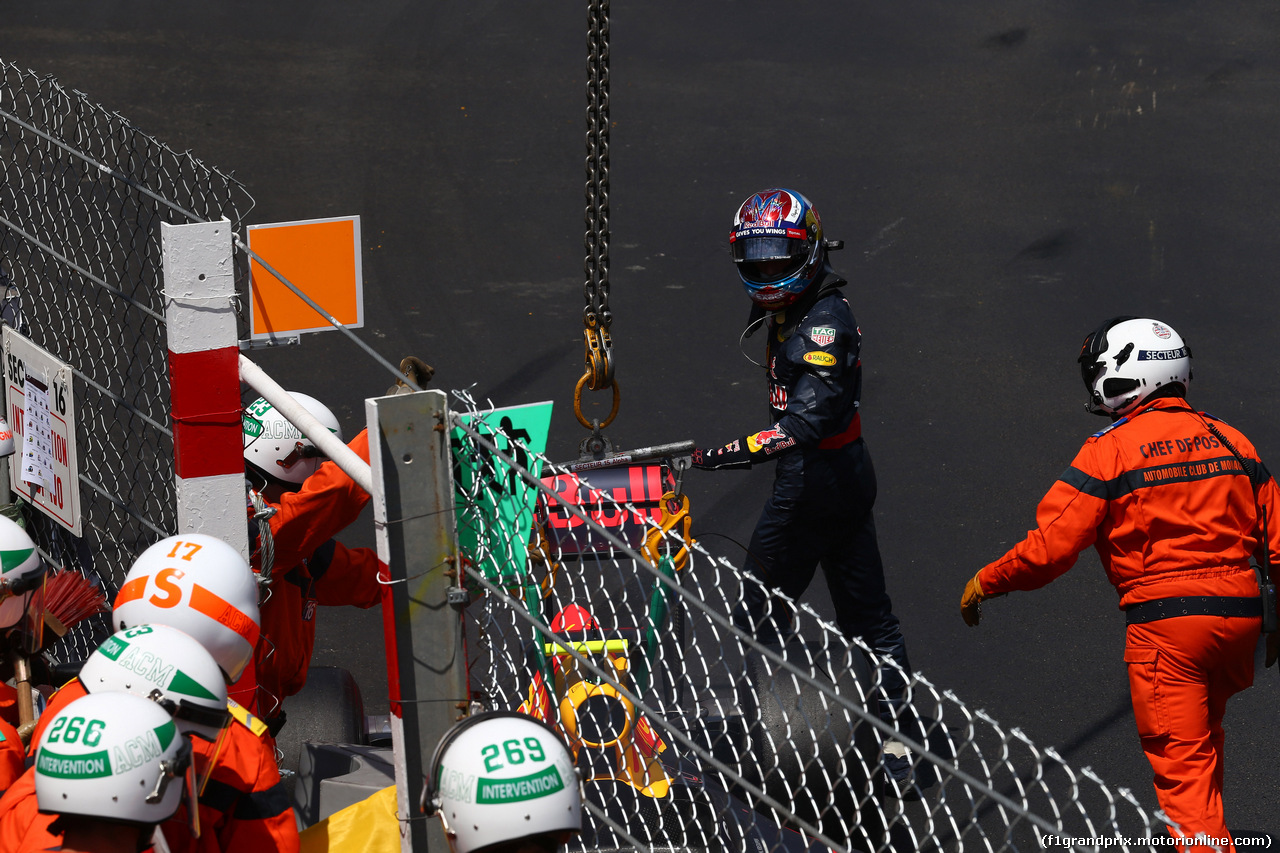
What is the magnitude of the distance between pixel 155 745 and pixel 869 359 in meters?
6.86

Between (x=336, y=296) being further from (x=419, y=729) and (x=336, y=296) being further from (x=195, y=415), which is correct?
(x=419, y=729)

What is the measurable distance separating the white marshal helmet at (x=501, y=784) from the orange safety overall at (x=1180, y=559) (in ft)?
8.42

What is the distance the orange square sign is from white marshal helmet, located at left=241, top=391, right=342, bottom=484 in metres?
0.62

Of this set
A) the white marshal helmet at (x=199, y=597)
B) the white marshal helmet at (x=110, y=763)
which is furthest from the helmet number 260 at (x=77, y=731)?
the white marshal helmet at (x=199, y=597)

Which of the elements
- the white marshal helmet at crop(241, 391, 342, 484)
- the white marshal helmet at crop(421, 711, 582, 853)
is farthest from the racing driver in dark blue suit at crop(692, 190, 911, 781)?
the white marshal helmet at crop(421, 711, 582, 853)

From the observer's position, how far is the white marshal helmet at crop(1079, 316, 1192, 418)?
4.82 m

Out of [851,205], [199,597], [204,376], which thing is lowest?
[199,597]

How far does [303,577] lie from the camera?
458 cm

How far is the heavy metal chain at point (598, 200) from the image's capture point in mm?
4320

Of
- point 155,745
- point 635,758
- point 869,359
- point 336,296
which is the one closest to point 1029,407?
point 869,359

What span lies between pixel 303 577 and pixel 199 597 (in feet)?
4.21

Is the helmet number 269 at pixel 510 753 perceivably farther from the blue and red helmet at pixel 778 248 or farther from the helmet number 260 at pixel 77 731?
the blue and red helmet at pixel 778 248

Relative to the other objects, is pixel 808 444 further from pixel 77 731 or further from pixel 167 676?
pixel 77 731

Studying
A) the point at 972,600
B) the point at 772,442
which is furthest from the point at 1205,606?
the point at 772,442
